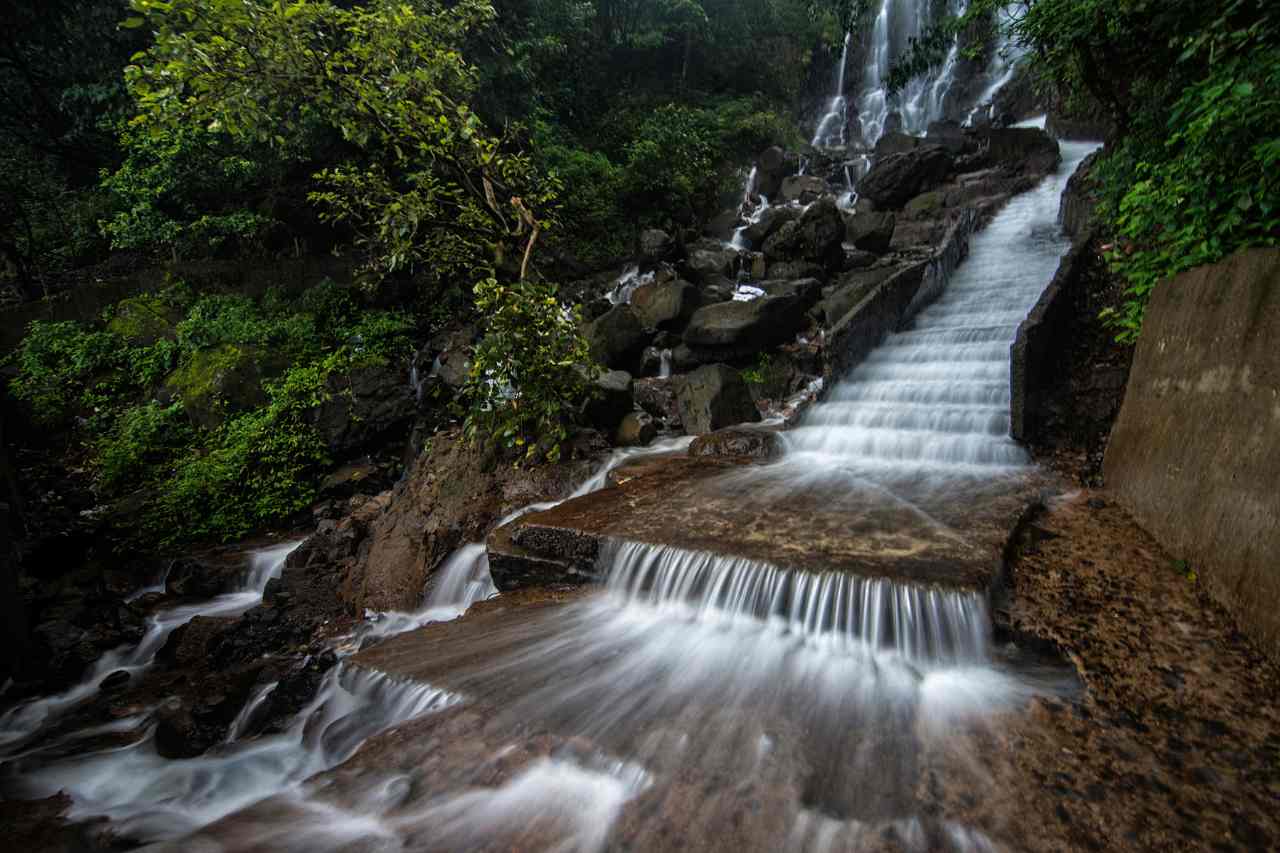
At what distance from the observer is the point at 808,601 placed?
317 cm

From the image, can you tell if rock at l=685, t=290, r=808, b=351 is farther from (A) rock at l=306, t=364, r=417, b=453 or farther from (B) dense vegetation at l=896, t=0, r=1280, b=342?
(A) rock at l=306, t=364, r=417, b=453

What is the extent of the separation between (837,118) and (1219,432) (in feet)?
90.2

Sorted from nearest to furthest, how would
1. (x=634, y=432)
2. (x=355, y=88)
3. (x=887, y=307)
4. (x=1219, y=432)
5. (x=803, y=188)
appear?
(x=1219, y=432) → (x=355, y=88) → (x=634, y=432) → (x=887, y=307) → (x=803, y=188)

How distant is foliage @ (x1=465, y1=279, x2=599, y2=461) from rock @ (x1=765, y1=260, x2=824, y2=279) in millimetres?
7383

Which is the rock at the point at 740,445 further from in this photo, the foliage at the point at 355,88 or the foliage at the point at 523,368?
the foliage at the point at 355,88

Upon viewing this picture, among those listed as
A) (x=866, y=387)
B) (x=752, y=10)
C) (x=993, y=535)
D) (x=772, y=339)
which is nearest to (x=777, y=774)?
(x=993, y=535)

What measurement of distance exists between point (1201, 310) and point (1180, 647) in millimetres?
1952

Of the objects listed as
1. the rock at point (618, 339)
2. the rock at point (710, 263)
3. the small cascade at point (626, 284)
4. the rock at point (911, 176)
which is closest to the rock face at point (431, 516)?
the rock at point (618, 339)

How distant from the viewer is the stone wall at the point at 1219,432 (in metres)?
2.40

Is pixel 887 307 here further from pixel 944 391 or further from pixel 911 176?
pixel 911 176

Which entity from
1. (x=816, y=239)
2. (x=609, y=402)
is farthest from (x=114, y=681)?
(x=816, y=239)

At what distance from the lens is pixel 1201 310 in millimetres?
3125

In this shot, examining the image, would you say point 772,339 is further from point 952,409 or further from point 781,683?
point 781,683

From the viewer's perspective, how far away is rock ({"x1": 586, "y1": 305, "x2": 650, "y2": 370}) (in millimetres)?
9188
